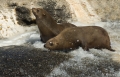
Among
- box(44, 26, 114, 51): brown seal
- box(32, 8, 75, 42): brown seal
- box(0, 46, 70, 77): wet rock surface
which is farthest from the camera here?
box(32, 8, 75, 42): brown seal

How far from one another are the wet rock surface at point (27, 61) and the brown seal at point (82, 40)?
2.03 feet

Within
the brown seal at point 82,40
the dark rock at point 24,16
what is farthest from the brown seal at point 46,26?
the dark rock at point 24,16

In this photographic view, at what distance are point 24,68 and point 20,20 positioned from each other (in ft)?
14.0

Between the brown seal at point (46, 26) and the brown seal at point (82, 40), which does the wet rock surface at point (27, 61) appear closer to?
the brown seal at point (82, 40)

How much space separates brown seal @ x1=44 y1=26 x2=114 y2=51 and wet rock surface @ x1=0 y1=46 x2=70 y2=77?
620 millimetres

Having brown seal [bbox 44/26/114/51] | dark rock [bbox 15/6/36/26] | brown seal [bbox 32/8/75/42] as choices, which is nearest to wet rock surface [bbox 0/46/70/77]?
brown seal [bbox 44/26/114/51]

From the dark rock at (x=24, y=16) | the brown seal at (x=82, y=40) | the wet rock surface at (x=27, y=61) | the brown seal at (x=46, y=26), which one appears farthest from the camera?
the dark rock at (x=24, y=16)

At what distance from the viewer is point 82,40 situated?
769 cm

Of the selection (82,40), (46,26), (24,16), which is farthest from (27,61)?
(24,16)

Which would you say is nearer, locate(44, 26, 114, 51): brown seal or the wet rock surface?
the wet rock surface

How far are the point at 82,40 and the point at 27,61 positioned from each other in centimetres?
187

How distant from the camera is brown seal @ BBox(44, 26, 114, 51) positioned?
7.60 m

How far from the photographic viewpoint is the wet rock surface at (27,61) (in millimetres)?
5764

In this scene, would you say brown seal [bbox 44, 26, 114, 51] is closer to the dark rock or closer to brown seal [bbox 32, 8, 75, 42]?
brown seal [bbox 32, 8, 75, 42]
